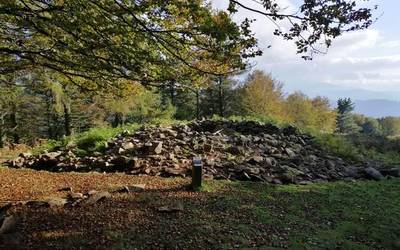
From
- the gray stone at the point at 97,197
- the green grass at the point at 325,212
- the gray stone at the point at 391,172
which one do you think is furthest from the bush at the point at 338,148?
the gray stone at the point at 97,197

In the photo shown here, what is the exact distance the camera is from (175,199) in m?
7.66

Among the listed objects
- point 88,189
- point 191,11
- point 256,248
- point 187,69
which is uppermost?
point 191,11

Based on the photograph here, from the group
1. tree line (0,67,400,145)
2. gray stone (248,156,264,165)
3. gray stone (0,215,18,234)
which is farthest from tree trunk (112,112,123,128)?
gray stone (0,215,18,234)

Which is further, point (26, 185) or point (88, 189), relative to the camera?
point (26, 185)

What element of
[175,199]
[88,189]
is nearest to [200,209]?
[175,199]

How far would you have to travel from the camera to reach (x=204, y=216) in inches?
273

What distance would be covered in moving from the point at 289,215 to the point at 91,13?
493cm

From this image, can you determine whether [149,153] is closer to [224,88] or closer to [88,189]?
[88,189]

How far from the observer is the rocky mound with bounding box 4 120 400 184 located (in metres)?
10.2

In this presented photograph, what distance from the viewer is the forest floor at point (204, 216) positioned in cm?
603

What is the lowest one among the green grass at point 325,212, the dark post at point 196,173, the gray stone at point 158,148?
the green grass at point 325,212

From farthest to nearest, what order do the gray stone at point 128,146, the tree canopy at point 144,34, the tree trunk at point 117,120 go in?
1. the tree trunk at point 117,120
2. the gray stone at point 128,146
3. the tree canopy at point 144,34

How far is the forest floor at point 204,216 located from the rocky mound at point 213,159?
0.73 meters

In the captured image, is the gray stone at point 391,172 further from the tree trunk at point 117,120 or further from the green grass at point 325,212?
the tree trunk at point 117,120
